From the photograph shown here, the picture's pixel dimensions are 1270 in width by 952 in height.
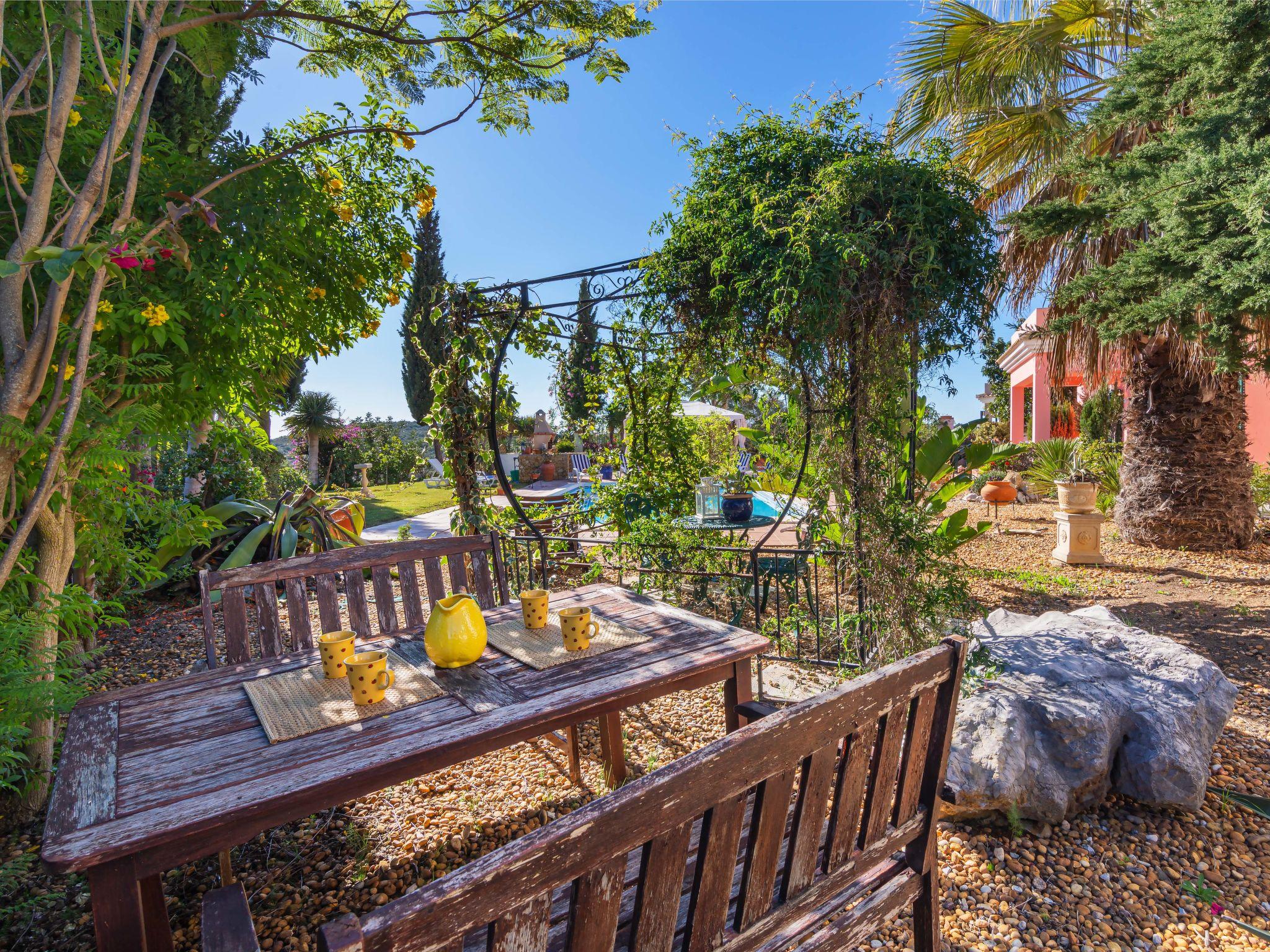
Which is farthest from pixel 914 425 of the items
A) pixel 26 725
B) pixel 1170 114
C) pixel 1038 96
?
pixel 1038 96

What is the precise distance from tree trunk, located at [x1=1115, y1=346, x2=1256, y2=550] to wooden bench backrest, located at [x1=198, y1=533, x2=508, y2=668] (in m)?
6.58

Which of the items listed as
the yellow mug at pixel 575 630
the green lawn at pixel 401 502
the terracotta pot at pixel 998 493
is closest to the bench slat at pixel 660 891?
the yellow mug at pixel 575 630

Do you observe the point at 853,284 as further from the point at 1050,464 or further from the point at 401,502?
the point at 401,502

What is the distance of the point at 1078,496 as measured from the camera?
229 inches

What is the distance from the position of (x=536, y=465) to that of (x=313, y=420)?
17.7 feet

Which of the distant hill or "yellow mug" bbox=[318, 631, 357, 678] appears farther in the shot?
the distant hill

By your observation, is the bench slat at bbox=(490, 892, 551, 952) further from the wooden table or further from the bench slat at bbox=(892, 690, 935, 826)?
the bench slat at bbox=(892, 690, 935, 826)

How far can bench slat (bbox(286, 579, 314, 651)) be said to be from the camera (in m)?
2.34

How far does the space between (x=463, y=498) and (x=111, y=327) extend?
2.01m

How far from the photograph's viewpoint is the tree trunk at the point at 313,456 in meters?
14.5

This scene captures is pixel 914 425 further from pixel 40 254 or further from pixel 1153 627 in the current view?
pixel 40 254

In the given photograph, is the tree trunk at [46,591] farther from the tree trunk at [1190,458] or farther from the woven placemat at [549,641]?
the tree trunk at [1190,458]

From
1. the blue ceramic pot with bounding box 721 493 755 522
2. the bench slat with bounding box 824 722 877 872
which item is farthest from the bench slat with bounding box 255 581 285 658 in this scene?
the blue ceramic pot with bounding box 721 493 755 522

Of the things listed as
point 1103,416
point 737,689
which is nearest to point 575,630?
point 737,689
